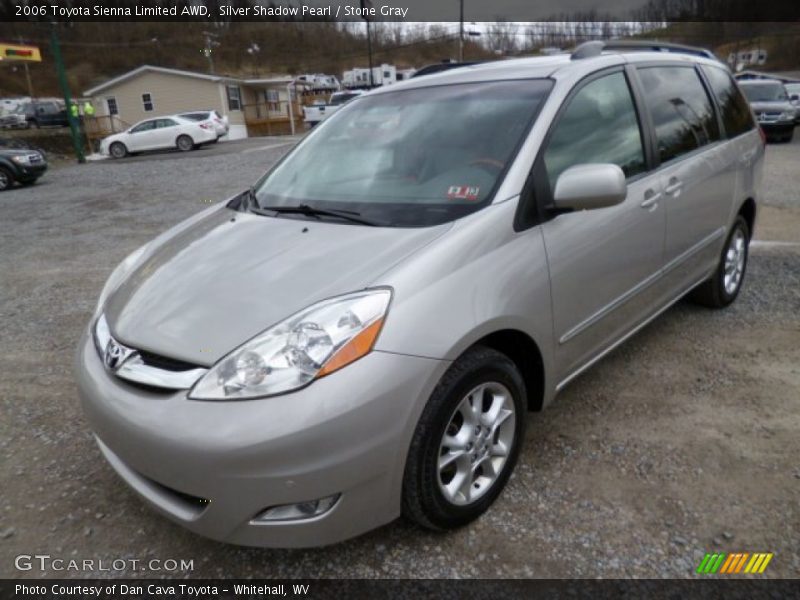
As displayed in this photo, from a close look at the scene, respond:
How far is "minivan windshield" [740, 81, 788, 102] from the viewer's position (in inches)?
634

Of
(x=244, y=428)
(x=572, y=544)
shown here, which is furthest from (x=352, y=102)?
(x=572, y=544)

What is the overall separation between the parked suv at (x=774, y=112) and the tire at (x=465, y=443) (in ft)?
53.7

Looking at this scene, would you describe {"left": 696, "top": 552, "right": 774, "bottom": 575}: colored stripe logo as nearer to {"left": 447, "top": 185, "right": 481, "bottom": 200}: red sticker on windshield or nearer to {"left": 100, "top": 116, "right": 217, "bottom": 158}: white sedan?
{"left": 447, "top": 185, "right": 481, "bottom": 200}: red sticker on windshield

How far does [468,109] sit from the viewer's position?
8.85 ft

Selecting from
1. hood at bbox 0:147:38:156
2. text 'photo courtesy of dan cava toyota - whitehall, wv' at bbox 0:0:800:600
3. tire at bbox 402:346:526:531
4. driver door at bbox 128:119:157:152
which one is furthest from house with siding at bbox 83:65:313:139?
tire at bbox 402:346:526:531

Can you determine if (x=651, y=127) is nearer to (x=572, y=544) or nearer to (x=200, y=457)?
(x=572, y=544)

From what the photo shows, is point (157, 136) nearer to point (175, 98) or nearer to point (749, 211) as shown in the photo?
point (175, 98)

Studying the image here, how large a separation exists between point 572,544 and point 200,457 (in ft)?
4.53

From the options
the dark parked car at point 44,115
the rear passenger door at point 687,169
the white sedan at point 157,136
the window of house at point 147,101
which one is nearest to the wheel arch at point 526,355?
the rear passenger door at point 687,169

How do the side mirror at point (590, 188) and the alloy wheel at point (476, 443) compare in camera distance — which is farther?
the side mirror at point (590, 188)

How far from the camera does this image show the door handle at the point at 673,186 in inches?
121

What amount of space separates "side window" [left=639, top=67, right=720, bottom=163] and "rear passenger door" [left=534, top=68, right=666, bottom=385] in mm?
234

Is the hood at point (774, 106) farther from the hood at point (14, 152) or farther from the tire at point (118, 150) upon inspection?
the tire at point (118, 150)

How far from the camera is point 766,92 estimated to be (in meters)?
16.5
